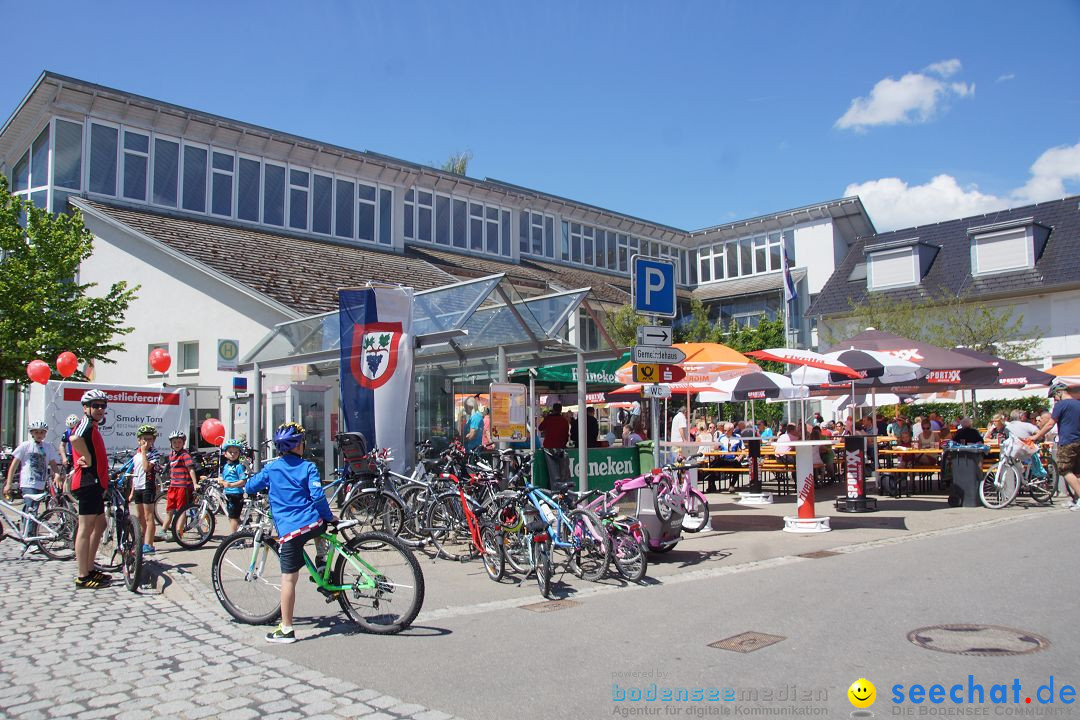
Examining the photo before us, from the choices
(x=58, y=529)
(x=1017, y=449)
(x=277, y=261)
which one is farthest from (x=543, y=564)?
(x=277, y=261)

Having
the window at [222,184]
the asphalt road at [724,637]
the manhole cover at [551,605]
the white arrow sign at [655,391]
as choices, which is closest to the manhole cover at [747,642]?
the asphalt road at [724,637]

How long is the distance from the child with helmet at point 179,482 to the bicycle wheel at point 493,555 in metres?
4.63

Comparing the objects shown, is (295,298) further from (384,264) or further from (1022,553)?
(1022,553)

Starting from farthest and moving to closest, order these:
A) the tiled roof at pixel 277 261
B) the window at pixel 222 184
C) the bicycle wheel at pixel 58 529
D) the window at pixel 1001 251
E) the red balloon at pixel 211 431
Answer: the window at pixel 1001 251, the window at pixel 222 184, the tiled roof at pixel 277 261, the red balloon at pixel 211 431, the bicycle wheel at pixel 58 529

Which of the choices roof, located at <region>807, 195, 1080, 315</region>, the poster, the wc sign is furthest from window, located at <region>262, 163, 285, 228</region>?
roof, located at <region>807, 195, 1080, 315</region>

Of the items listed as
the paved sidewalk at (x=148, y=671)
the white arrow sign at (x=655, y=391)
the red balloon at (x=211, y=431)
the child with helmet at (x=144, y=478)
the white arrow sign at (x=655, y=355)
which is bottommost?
the paved sidewalk at (x=148, y=671)

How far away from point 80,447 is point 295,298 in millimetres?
12906

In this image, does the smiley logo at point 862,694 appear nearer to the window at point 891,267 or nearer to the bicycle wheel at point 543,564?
the bicycle wheel at point 543,564

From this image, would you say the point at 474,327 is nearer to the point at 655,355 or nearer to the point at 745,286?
the point at 655,355

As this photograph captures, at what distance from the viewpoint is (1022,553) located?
9.12m

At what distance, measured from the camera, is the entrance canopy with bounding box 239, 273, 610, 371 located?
1273 centimetres

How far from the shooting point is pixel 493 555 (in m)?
8.64

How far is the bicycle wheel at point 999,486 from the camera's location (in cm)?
1402

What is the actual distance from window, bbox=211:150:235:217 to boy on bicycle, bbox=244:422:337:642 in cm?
2192
